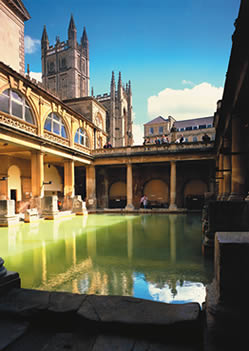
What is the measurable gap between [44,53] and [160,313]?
211 feet

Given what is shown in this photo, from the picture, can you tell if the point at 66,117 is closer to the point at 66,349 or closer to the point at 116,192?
the point at 116,192

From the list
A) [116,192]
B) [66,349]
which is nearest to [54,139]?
[116,192]

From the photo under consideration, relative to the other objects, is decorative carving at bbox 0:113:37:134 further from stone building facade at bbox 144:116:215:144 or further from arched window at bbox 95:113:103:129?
stone building facade at bbox 144:116:215:144

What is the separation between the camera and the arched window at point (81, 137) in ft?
69.3

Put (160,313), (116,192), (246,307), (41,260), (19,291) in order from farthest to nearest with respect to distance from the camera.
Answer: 1. (116,192)
2. (41,260)
3. (19,291)
4. (160,313)
5. (246,307)

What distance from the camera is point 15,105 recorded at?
13.6 metres

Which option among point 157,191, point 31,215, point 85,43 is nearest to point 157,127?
point 85,43

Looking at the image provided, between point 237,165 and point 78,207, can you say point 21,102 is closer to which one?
Answer: point 78,207

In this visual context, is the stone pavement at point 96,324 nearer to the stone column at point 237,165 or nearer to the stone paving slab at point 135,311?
the stone paving slab at point 135,311

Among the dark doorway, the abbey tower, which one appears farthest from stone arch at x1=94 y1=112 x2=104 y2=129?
the abbey tower

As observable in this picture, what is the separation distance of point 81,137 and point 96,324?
20.9 m

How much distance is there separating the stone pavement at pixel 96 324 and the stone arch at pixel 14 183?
17.0 m

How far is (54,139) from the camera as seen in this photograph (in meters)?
17.2

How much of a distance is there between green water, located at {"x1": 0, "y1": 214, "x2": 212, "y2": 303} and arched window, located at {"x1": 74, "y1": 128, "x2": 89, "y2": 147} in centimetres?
1433
